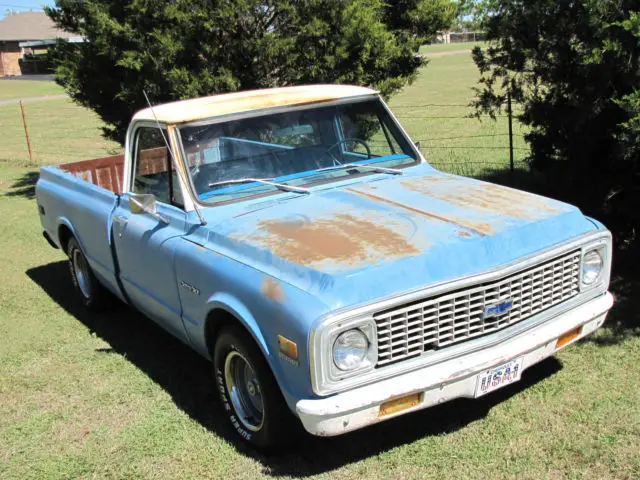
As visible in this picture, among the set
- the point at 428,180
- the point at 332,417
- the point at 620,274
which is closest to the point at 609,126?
the point at 620,274

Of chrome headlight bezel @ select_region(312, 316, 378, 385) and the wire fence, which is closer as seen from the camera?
chrome headlight bezel @ select_region(312, 316, 378, 385)

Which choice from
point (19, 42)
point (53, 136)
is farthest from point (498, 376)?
point (19, 42)

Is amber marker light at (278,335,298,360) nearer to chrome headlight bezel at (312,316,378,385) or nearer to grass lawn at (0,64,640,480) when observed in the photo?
chrome headlight bezel at (312,316,378,385)

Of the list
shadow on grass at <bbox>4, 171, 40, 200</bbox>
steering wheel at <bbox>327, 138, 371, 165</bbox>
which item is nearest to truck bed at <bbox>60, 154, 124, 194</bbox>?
steering wheel at <bbox>327, 138, 371, 165</bbox>

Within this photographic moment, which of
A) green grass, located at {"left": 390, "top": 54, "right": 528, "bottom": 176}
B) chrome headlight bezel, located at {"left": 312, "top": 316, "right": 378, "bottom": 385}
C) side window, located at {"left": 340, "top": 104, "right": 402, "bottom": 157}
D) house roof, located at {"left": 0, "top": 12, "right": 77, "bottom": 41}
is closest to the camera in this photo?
chrome headlight bezel, located at {"left": 312, "top": 316, "right": 378, "bottom": 385}

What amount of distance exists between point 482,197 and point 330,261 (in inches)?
53.8

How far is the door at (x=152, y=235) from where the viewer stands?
440 centimetres

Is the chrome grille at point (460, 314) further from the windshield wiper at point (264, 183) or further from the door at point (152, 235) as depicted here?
the door at point (152, 235)

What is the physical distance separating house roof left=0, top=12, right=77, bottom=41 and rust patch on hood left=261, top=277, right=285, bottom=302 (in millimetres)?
72640

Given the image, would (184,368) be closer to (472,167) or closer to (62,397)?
(62,397)

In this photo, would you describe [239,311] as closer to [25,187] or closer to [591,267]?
[591,267]

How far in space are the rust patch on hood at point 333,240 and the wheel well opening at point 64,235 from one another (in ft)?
9.82

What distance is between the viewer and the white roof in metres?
4.56

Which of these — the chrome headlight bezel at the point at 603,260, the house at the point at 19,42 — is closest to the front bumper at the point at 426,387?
the chrome headlight bezel at the point at 603,260
